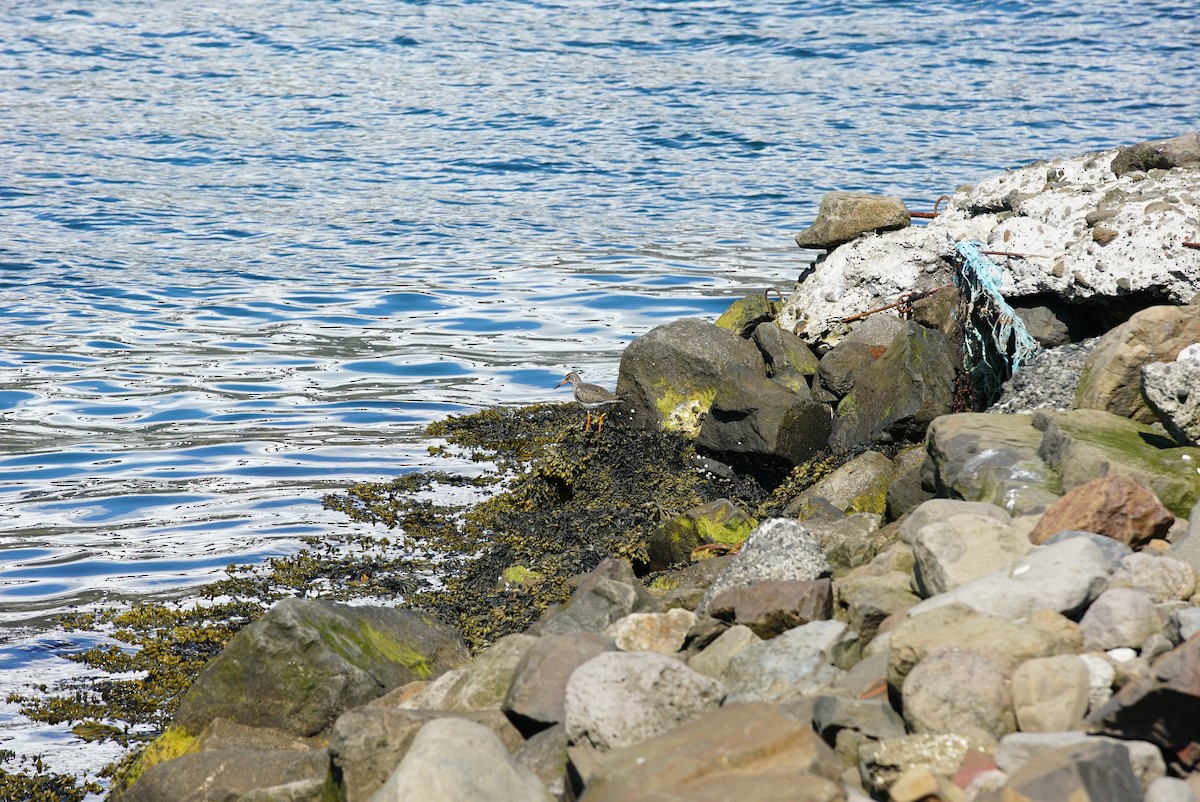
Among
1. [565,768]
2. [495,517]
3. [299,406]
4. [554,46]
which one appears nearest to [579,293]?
[299,406]

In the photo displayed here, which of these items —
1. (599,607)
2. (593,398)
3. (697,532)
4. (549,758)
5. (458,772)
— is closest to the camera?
(458,772)

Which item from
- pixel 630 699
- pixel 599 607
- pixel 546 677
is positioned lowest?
pixel 599 607

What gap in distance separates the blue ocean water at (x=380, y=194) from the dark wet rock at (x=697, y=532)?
253 centimetres

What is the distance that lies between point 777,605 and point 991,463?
189cm

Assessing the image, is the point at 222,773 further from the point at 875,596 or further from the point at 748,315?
the point at 748,315

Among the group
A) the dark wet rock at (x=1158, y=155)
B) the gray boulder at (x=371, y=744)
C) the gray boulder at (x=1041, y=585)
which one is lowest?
the gray boulder at (x=371, y=744)

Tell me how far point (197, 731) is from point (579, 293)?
10.9m

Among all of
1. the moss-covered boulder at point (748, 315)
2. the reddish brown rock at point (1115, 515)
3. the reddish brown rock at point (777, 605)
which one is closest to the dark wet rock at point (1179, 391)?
the reddish brown rock at point (1115, 515)

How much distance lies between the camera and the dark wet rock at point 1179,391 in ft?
19.6

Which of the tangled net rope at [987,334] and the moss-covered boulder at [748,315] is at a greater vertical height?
the tangled net rope at [987,334]

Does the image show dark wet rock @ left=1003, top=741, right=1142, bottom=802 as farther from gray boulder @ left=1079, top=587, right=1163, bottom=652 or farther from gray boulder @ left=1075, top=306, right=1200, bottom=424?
gray boulder @ left=1075, top=306, right=1200, bottom=424

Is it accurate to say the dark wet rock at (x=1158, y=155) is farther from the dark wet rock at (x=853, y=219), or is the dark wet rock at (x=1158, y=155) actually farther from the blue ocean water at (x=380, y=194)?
the blue ocean water at (x=380, y=194)

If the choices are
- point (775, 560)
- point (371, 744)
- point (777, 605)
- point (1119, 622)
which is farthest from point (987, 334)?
point (371, 744)

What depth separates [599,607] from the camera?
5.99m
